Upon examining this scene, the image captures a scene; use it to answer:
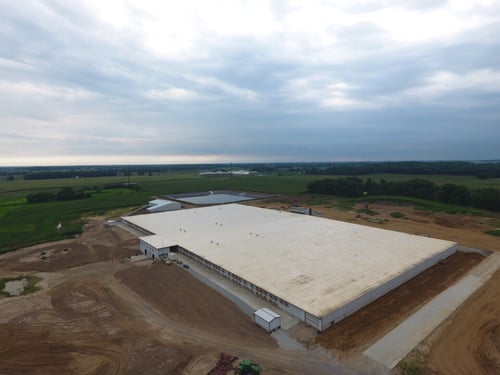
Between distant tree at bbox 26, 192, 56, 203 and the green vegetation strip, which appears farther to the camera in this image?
distant tree at bbox 26, 192, 56, 203

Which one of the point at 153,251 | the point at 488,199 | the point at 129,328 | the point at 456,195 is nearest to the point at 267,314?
the point at 129,328

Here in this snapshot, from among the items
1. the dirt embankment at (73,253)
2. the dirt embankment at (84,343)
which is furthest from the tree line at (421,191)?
the dirt embankment at (84,343)

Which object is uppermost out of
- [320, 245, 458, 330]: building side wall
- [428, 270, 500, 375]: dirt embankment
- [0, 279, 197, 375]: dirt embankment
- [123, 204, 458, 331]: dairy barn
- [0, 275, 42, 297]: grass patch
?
[123, 204, 458, 331]: dairy barn

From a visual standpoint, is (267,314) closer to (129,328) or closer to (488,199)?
(129,328)

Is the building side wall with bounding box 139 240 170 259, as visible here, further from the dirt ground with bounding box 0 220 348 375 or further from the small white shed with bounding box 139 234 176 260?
the dirt ground with bounding box 0 220 348 375

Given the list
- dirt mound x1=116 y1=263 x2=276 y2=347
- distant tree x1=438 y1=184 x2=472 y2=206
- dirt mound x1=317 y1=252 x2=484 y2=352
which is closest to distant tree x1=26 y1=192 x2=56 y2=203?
dirt mound x1=116 y1=263 x2=276 y2=347
